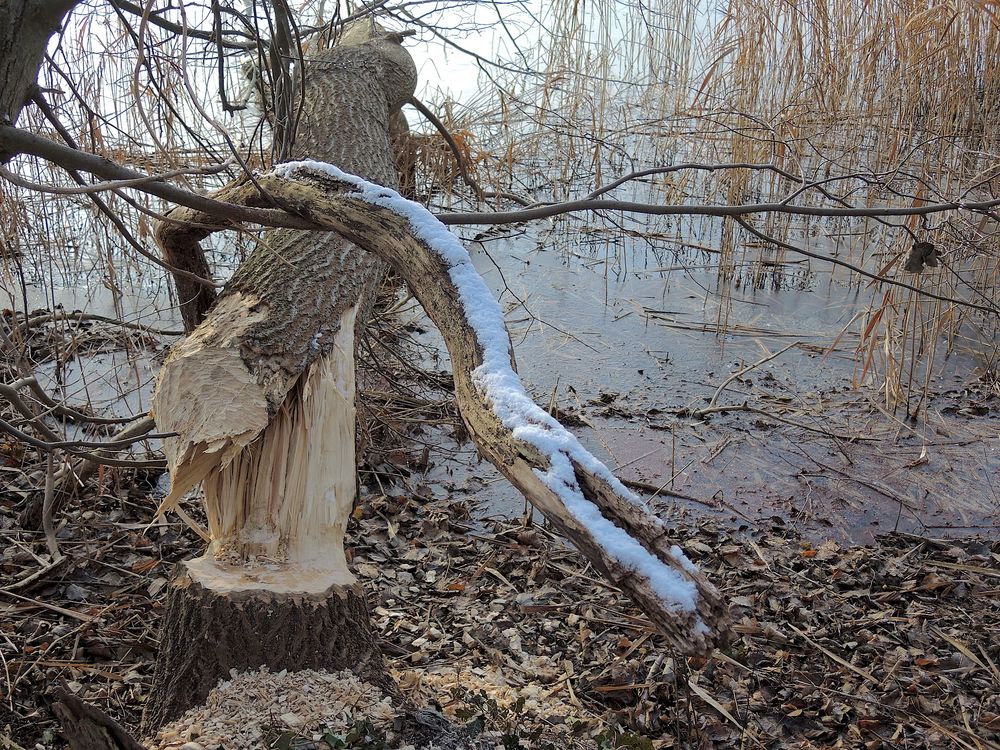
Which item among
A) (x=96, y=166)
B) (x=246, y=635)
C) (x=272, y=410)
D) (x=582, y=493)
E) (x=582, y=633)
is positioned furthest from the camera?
(x=582, y=633)

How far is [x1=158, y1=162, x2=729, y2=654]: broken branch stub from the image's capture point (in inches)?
44.5

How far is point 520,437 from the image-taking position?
4.13 feet

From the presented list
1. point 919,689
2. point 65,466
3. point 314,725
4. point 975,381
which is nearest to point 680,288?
point 975,381

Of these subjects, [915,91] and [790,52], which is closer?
[915,91]

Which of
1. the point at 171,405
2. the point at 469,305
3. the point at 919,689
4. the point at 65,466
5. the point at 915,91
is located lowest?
the point at 919,689

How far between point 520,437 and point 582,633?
4.53ft

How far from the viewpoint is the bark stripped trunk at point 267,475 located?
1.88 m

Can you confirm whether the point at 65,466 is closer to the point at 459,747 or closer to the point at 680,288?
the point at 459,747

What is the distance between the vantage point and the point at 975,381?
13.8 feet

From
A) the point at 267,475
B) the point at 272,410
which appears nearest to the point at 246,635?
the point at 267,475

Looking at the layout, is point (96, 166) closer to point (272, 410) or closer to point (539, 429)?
point (272, 410)

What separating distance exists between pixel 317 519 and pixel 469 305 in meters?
0.90

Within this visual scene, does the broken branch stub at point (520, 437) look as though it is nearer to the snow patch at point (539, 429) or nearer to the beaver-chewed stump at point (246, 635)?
the snow patch at point (539, 429)

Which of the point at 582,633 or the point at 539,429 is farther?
the point at 582,633
